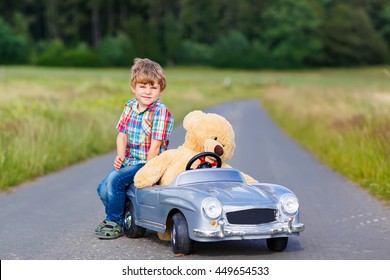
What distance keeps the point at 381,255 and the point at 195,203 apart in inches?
65.5

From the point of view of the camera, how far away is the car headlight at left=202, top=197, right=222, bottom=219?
6.90 metres

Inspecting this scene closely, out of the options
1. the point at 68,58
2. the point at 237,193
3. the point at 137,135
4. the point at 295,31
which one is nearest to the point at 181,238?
the point at 237,193

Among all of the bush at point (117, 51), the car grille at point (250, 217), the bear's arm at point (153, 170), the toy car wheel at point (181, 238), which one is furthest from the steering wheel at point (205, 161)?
the bush at point (117, 51)

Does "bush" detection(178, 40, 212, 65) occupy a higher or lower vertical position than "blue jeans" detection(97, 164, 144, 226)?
lower

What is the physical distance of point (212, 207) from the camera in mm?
6941

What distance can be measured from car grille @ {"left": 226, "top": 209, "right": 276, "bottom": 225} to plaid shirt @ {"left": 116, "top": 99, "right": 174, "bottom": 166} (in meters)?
1.46

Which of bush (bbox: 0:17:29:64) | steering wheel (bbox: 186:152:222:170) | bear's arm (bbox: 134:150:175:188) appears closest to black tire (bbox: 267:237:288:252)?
steering wheel (bbox: 186:152:222:170)

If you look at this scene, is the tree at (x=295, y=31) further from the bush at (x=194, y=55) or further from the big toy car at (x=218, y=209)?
the big toy car at (x=218, y=209)

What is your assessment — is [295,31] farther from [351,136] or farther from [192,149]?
[192,149]

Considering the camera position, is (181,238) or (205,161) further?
(205,161)

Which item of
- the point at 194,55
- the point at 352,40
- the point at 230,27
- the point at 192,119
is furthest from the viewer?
the point at 230,27

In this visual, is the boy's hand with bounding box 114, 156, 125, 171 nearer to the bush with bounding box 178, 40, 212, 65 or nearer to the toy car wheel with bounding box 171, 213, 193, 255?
the toy car wheel with bounding box 171, 213, 193, 255

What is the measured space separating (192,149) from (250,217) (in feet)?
4.10

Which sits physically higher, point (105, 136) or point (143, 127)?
point (143, 127)
